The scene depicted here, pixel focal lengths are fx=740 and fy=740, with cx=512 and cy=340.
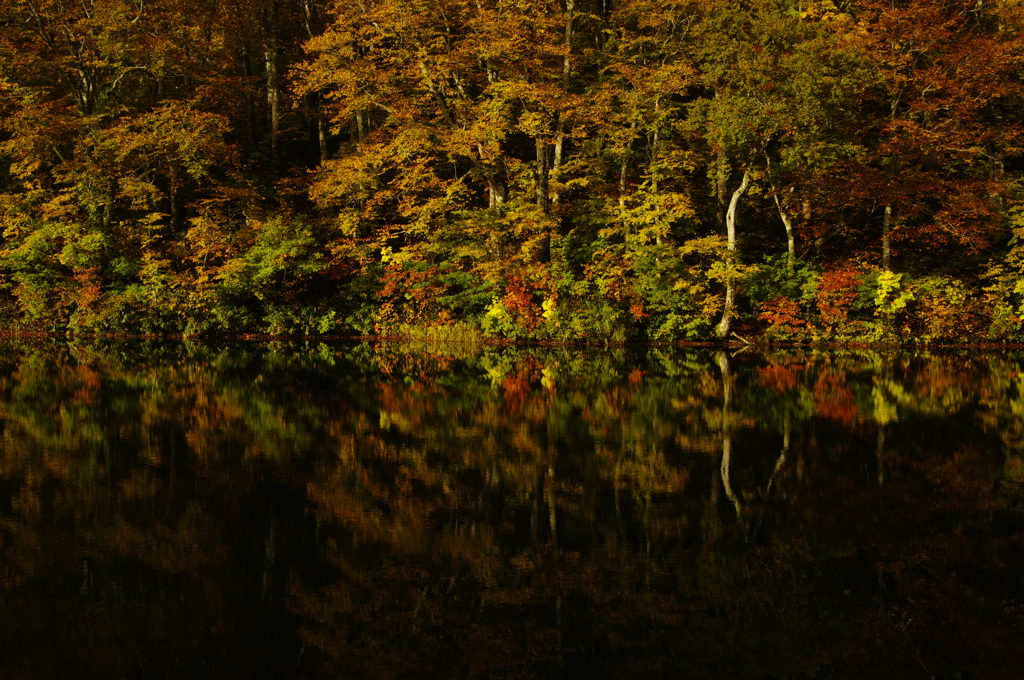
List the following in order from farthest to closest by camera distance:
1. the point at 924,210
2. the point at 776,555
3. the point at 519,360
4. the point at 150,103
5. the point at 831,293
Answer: the point at 150,103, the point at 924,210, the point at 831,293, the point at 519,360, the point at 776,555

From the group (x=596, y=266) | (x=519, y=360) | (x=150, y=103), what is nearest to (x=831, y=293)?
(x=596, y=266)

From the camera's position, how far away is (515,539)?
5.33m

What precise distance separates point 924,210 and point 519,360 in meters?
13.8

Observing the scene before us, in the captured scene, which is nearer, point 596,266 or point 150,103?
point 596,266

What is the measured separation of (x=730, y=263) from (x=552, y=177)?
6.66 m

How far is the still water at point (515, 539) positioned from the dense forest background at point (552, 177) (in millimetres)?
11233

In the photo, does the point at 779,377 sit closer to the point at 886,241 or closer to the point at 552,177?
the point at 886,241

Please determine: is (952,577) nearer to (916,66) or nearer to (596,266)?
(596,266)

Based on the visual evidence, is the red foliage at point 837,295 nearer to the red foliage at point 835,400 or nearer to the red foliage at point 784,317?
the red foliage at point 784,317

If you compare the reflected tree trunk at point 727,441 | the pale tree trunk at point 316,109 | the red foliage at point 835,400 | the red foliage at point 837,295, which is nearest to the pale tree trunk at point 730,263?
the red foliage at point 837,295

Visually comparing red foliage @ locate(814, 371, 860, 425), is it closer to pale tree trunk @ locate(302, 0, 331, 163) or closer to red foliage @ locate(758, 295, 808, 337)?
red foliage @ locate(758, 295, 808, 337)

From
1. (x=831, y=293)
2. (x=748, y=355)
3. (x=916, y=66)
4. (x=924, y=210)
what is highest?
(x=916, y=66)

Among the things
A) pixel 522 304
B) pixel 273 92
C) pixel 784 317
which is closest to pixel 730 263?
pixel 784 317

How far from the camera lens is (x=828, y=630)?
13.0 ft
